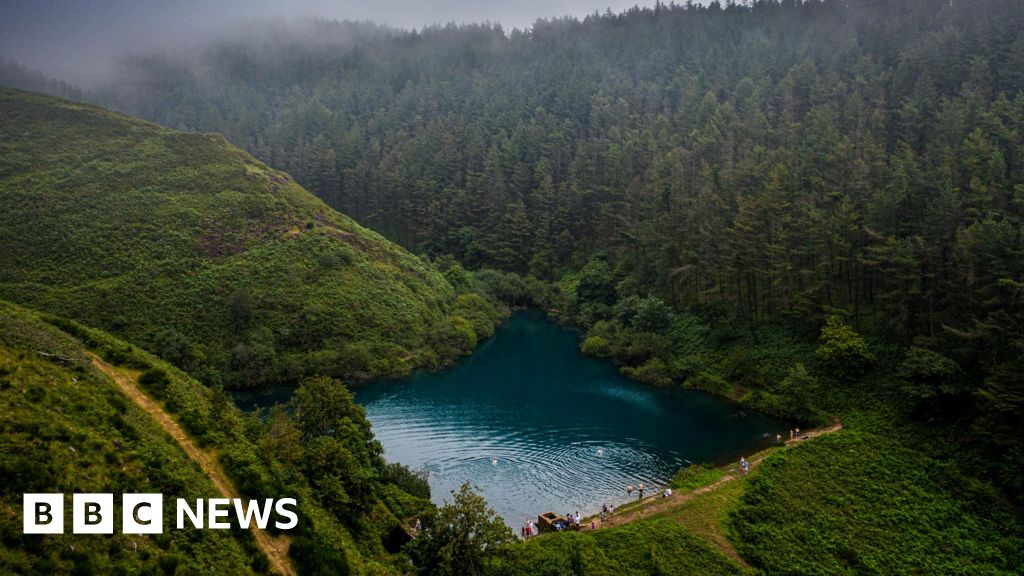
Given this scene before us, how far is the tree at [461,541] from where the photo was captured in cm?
2619

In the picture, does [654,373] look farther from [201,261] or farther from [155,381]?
[201,261]

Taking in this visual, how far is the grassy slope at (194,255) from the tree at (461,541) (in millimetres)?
42290

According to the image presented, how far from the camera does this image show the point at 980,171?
60.1 metres

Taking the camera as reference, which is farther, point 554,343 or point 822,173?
point 554,343

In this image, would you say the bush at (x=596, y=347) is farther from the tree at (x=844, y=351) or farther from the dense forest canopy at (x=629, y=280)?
the tree at (x=844, y=351)

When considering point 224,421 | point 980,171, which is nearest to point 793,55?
point 980,171

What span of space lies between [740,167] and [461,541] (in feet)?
244

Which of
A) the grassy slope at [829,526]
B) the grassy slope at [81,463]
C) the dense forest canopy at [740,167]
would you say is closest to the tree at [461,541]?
the grassy slope at [829,526]

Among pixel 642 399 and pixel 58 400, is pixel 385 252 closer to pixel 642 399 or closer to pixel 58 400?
pixel 642 399

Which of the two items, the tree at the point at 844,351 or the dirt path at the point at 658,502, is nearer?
the dirt path at the point at 658,502

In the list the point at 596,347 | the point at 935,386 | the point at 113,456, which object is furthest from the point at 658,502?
the point at 596,347

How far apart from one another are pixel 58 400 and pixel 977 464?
54351 millimetres

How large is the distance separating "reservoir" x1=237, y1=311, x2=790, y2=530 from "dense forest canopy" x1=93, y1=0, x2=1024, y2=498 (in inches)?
371

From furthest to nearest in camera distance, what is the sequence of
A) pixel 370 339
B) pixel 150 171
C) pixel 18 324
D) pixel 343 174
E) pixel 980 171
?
pixel 343 174 < pixel 150 171 < pixel 370 339 < pixel 980 171 < pixel 18 324
